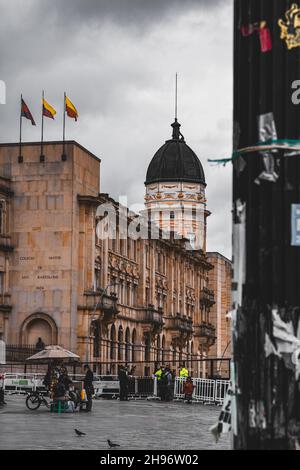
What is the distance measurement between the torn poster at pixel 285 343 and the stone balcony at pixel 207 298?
110 metres

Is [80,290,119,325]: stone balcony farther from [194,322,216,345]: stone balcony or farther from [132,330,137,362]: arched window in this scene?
[194,322,216,345]: stone balcony

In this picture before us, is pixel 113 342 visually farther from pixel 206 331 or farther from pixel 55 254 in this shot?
pixel 206 331

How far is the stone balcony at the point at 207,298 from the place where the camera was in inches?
4574

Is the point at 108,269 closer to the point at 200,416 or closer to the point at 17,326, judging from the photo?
the point at 17,326

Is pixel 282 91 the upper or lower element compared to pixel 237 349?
upper

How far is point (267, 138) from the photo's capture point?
6.10 metres

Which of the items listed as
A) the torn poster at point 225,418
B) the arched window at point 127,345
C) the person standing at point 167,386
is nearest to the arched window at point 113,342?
the arched window at point 127,345

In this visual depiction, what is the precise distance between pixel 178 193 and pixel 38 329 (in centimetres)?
6165

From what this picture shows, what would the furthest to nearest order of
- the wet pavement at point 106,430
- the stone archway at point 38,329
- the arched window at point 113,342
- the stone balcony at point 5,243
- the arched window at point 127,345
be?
the arched window at point 127,345
the arched window at point 113,342
the stone balcony at point 5,243
the stone archway at point 38,329
the wet pavement at point 106,430

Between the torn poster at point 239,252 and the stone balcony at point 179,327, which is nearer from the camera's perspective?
the torn poster at point 239,252

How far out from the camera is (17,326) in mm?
73438

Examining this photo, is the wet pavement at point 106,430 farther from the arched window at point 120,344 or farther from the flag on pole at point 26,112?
the arched window at point 120,344
